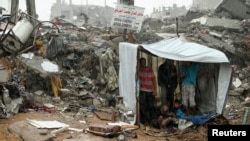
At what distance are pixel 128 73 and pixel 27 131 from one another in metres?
2.97

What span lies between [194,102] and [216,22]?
10.6 metres

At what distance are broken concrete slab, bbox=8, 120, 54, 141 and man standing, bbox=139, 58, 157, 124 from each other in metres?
2.85

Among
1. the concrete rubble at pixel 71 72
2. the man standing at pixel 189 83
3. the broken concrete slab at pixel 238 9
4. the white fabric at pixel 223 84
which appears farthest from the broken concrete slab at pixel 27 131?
the broken concrete slab at pixel 238 9

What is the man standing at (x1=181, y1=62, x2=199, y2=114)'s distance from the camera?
354 inches

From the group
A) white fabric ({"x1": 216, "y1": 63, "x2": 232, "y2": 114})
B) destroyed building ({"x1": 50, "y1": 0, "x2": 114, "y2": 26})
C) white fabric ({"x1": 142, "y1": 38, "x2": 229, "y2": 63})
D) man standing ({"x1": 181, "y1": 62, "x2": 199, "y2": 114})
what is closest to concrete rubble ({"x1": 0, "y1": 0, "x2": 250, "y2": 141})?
white fabric ({"x1": 216, "y1": 63, "x2": 232, "y2": 114})

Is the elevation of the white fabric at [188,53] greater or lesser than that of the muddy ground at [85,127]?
greater

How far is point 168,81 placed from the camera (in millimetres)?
8992

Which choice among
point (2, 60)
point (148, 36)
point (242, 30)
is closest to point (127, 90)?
point (2, 60)

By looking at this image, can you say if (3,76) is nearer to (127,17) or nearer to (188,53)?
(188,53)

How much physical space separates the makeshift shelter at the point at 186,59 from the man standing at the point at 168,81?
48 centimetres

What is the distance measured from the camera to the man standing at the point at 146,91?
8820mm

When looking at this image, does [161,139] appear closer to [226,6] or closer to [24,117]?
[24,117]

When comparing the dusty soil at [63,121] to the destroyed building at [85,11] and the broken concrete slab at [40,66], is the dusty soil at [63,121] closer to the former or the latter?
the broken concrete slab at [40,66]

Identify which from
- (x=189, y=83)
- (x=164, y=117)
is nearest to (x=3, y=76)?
(x=164, y=117)
